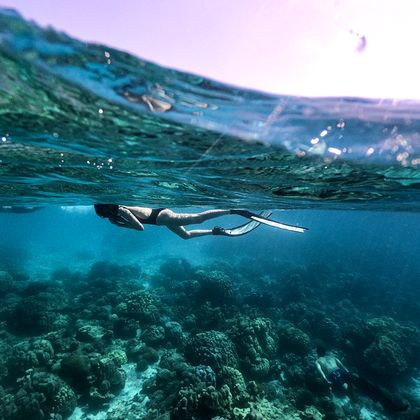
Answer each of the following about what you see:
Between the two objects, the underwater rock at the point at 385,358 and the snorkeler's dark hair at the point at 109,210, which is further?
the underwater rock at the point at 385,358

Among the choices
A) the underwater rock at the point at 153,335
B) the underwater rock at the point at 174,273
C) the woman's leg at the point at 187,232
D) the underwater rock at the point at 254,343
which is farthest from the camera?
the underwater rock at the point at 174,273

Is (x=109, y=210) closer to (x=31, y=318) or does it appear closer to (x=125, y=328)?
(x=125, y=328)

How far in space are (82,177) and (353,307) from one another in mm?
23156

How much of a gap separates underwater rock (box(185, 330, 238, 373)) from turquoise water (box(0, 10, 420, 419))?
59mm

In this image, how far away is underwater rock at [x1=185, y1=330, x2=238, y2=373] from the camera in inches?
436

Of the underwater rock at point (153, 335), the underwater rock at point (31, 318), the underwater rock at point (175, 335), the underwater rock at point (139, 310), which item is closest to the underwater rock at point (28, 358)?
the underwater rock at point (31, 318)

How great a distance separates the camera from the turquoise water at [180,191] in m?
5.47

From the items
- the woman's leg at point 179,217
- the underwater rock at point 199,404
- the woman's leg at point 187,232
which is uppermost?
the woman's leg at point 179,217

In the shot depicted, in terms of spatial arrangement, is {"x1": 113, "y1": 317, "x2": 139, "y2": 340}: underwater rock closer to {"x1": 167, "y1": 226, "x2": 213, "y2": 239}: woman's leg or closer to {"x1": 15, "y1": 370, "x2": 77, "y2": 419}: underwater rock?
{"x1": 15, "y1": 370, "x2": 77, "y2": 419}: underwater rock

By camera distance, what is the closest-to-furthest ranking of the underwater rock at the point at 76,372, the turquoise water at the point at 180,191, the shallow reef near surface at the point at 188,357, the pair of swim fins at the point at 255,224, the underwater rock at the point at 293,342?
the turquoise water at the point at 180,191, the shallow reef near surface at the point at 188,357, the underwater rock at the point at 76,372, the pair of swim fins at the point at 255,224, the underwater rock at the point at 293,342

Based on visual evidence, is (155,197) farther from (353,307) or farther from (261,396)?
(353,307)

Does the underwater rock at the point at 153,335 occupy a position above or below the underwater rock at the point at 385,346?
below

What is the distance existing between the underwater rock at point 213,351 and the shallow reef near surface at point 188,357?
0.04 m

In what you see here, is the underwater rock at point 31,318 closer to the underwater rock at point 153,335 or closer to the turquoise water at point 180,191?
the turquoise water at point 180,191
